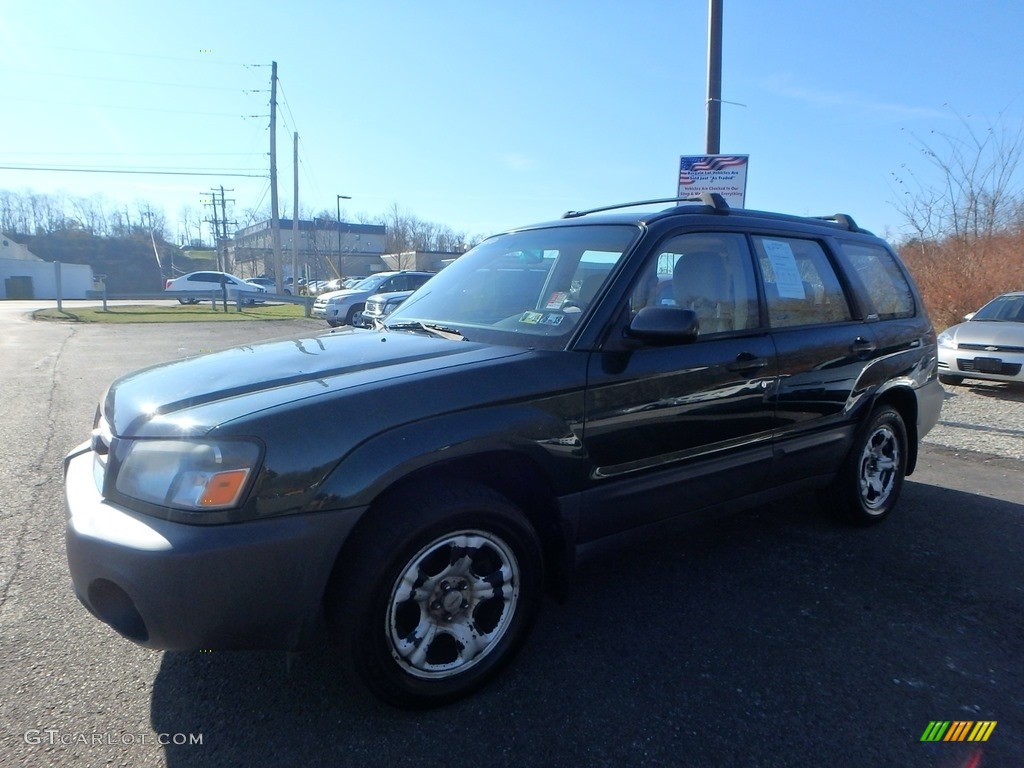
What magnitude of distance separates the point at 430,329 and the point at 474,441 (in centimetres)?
104

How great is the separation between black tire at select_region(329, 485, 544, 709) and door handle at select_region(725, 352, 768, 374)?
1339mm

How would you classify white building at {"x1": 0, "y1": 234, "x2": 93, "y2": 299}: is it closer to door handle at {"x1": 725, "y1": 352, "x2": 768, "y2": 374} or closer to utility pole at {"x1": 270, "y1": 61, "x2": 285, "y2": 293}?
utility pole at {"x1": 270, "y1": 61, "x2": 285, "y2": 293}

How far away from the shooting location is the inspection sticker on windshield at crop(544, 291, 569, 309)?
3164mm

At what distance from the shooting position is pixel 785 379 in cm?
359

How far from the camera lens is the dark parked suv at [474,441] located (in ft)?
7.06

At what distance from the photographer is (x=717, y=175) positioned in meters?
8.05

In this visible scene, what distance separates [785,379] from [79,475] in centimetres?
327

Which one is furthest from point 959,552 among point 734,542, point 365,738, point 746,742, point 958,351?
point 958,351

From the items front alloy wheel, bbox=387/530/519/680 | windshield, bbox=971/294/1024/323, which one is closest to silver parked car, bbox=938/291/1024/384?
windshield, bbox=971/294/1024/323

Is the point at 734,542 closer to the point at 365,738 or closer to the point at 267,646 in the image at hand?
the point at 365,738

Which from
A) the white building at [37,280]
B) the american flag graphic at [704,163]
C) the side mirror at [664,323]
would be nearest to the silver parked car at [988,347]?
the american flag graphic at [704,163]

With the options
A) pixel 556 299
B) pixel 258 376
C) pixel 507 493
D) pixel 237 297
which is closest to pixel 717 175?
pixel 556 299

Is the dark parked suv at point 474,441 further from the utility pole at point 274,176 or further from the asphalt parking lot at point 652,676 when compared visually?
the utility pole at point 274,176

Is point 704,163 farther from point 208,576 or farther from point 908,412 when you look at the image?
point 208,576
